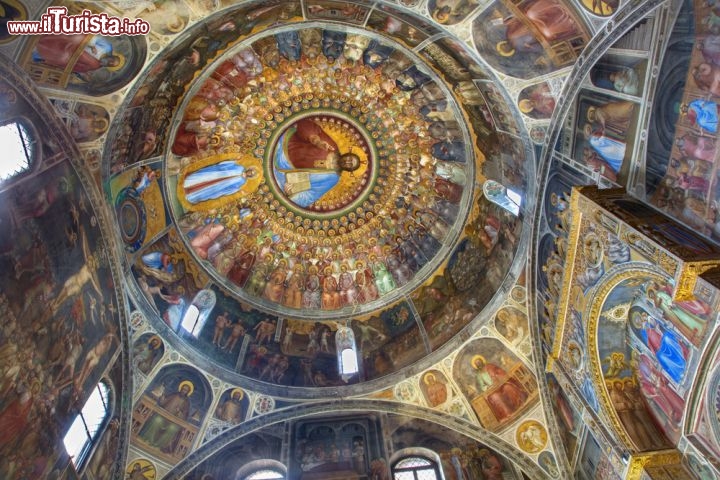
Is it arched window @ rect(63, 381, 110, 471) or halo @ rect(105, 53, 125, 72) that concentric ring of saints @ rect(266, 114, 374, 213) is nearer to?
halo @ rect(105, 53, 125, 72)

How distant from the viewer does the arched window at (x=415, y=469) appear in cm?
1609

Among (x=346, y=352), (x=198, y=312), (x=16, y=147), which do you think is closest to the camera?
(x=16, y=147)

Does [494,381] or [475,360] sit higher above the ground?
[475,360]

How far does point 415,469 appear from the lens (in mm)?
16297

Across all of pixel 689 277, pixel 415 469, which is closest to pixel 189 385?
pixel 415 469

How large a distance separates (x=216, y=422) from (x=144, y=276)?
506cm

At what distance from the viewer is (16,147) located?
10633mm

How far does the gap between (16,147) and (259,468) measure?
37.1 ft

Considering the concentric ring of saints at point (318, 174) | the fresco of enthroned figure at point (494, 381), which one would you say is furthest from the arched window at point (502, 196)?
the fresco of enthroned figure at point (494, 381)

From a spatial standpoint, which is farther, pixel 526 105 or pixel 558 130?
pixel 526 105

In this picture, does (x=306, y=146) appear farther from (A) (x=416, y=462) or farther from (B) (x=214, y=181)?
(A) (x=416, y=462)

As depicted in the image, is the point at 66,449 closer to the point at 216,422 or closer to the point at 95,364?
the point at 95,364

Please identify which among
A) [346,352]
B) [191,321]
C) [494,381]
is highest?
[191,321]

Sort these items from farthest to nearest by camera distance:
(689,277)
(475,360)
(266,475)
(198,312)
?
(198,312) < (475,360) < (266,475) < (689,277)
